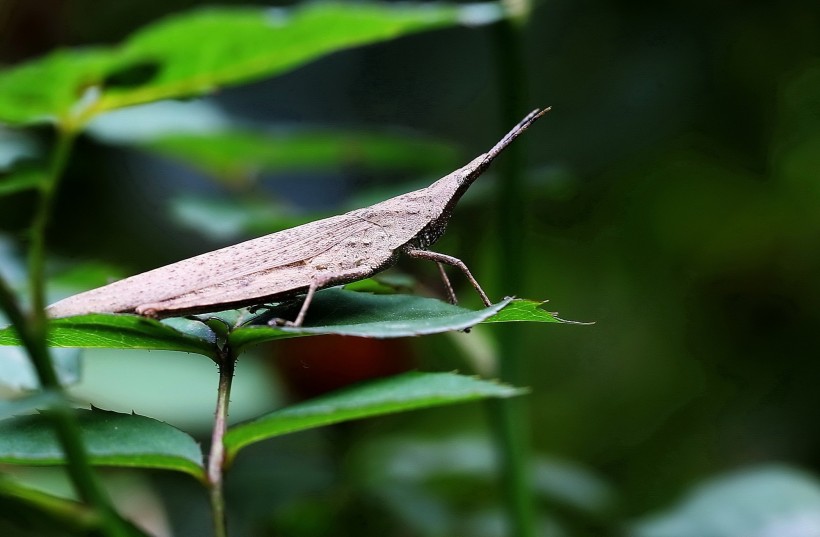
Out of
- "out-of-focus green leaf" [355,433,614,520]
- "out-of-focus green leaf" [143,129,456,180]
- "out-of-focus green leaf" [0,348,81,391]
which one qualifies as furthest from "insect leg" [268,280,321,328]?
"out-of-focus green leaf" [143,129,456,180]

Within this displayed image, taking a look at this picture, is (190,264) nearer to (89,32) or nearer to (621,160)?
(621,160)

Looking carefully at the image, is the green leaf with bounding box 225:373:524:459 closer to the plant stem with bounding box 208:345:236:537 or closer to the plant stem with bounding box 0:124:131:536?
the plant stem with bounding box 208:345:236:537

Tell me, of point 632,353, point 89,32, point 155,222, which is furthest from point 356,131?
point 89,32

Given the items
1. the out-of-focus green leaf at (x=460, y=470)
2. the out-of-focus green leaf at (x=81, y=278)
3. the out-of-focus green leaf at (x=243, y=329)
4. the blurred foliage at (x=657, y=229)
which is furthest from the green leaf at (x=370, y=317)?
the blurred foliage at (x=657, y=229)

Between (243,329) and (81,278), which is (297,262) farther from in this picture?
(81,278)

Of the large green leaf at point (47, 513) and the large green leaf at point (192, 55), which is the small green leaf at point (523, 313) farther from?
the large green leaf at point (192, 55)
